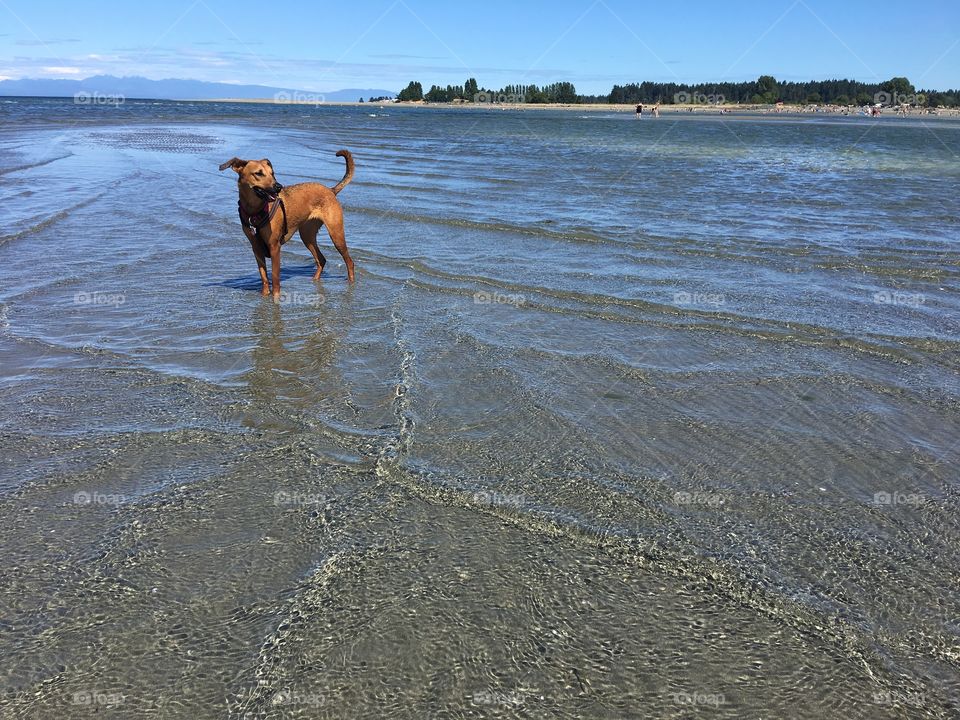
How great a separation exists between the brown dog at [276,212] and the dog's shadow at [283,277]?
0.18m

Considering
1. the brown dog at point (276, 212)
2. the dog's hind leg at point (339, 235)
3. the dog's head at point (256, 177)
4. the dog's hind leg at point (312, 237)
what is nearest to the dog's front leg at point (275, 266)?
the brown dog at point (276, 212)

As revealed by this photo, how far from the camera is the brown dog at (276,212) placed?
23.0ft

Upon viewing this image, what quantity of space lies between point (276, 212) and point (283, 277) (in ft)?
5.76

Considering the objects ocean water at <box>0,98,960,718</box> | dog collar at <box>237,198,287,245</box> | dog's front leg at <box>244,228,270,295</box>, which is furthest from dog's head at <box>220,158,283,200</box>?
ocean water at <box>0,98,960,718</box>

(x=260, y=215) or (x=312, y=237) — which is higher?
(x=260, y=215)

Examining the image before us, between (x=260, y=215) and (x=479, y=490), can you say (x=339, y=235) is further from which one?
(x=479, y=490)

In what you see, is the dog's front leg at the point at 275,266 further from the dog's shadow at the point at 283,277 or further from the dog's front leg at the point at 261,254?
the dog's shadow at the point at 283,277

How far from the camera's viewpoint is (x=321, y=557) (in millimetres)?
3357

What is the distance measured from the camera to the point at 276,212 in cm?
761

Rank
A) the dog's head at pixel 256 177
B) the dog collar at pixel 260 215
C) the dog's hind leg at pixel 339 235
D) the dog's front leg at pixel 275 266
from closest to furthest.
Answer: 1. the dog's head at pixel 256 177
2. the dog collar at pixel 260 215
3. the dog's front leg at pixel 275 266
4. the dog's hind leg at pixel 339 235

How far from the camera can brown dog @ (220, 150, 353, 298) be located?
702cm

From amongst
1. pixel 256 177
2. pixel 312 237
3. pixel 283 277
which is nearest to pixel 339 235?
pixel 312 237

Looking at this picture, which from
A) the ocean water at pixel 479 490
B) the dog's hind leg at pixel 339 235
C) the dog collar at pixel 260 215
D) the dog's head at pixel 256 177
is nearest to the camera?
the ocean water at pixel 479 490

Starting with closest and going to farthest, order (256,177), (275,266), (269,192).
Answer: (256,177), (269,192), (275,266)
